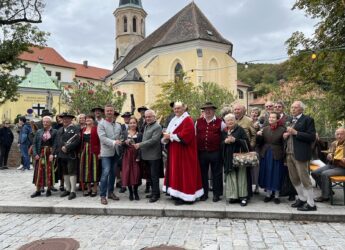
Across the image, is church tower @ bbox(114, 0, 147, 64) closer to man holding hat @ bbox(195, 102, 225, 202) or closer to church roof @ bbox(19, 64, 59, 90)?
church roof @ bbox(19, 64, 59, 90)

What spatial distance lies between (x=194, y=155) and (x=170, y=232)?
1.87 metres

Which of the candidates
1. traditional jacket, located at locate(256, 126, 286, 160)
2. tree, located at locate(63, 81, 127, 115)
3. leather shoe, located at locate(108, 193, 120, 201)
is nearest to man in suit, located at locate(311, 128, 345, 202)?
traditional jacket, located at locate(256, 126, 286, 160)

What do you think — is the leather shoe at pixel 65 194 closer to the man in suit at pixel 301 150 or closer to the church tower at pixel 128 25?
the man in suit at pixel 301 150

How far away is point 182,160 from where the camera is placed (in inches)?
269

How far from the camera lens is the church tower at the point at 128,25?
5619 cm

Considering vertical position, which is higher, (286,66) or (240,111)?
(286,66)

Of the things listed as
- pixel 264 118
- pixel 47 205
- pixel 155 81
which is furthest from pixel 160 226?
pixel 155 81

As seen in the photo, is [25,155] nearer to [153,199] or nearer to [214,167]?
[153,199]

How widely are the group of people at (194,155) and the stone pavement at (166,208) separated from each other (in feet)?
0.65

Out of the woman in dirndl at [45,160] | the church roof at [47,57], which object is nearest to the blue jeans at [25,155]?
the woman in dirndl at [45,160]

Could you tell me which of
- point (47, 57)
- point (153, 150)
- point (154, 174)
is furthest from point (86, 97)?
point (47, 57)

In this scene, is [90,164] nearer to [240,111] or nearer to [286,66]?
[240,111]

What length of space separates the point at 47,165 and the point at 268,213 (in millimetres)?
4778

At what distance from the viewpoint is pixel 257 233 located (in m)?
5.33
